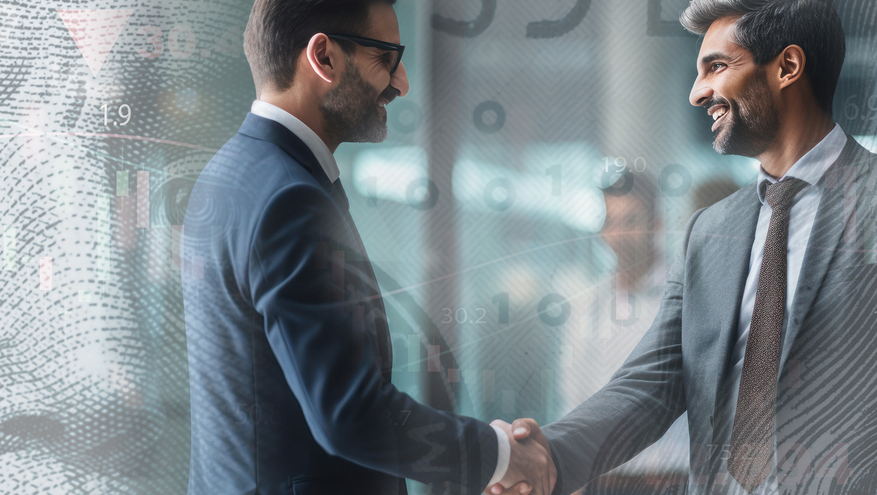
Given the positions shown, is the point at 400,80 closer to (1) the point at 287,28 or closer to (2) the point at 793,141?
(1) the point at 287,28

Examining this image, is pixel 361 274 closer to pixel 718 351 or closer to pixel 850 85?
pixel 718 351

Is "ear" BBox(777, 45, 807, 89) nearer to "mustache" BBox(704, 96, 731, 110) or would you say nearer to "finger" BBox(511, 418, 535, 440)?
"mustache" BBox(704, 96, 731, 110)

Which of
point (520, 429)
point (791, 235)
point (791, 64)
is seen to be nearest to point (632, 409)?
point (520, 429)

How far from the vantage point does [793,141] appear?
0.91 metres

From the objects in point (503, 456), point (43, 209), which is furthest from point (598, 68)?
point (43, 209)

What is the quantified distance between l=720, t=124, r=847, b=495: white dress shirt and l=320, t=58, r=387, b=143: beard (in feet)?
2.20

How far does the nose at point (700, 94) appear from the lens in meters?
0.90

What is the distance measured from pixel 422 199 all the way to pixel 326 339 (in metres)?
0.28

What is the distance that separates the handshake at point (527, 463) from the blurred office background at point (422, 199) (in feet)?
0.09

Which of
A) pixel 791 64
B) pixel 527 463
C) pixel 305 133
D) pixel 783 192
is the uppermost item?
pixel 791 64

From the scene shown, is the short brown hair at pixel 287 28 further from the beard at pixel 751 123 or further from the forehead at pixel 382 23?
the beard at pixel 751 123

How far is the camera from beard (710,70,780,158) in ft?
2.94

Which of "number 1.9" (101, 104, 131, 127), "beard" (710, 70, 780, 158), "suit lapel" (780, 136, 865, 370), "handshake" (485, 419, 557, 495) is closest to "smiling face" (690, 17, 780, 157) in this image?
"beard" (710, 70, 780, 158)

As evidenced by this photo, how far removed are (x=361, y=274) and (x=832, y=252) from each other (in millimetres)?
808
